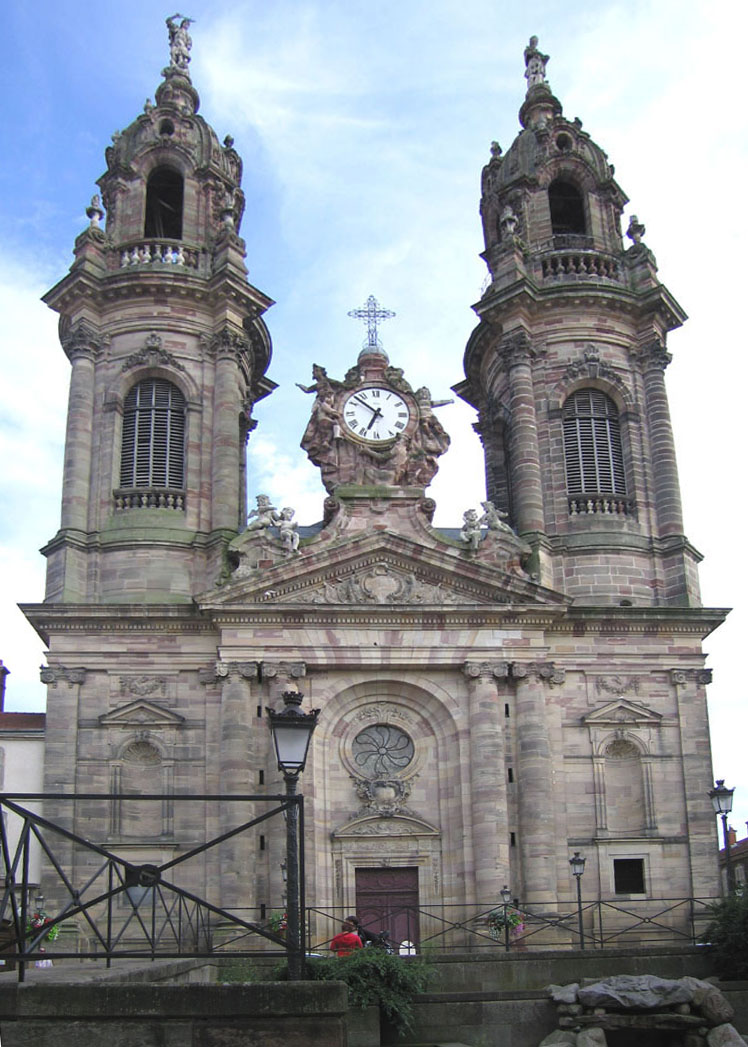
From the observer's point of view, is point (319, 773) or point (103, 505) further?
point (103, 505)

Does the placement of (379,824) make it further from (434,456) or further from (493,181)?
(493,181)

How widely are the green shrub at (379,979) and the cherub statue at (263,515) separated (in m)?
14.3

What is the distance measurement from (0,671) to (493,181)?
23406 mm

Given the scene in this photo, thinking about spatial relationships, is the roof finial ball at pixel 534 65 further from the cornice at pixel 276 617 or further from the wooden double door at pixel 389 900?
the wooden double door at pixel 389 900

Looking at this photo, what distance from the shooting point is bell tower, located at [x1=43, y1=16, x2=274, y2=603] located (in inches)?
1281

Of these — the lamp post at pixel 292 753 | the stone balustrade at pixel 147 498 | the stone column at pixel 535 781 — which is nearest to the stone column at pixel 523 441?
the stone column at pixel 535 781

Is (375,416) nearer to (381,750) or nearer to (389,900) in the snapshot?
(381,750)

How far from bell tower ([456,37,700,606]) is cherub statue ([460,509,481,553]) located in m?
1.72

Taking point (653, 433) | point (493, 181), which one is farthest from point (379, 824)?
point (493, 181)

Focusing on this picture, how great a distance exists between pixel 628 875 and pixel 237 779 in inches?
393

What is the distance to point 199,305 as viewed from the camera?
35.5 meters

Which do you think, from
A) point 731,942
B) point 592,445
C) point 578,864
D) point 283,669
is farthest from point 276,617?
point 731,942

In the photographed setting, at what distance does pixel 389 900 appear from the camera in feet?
97.6

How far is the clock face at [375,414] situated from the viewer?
33.9 m
